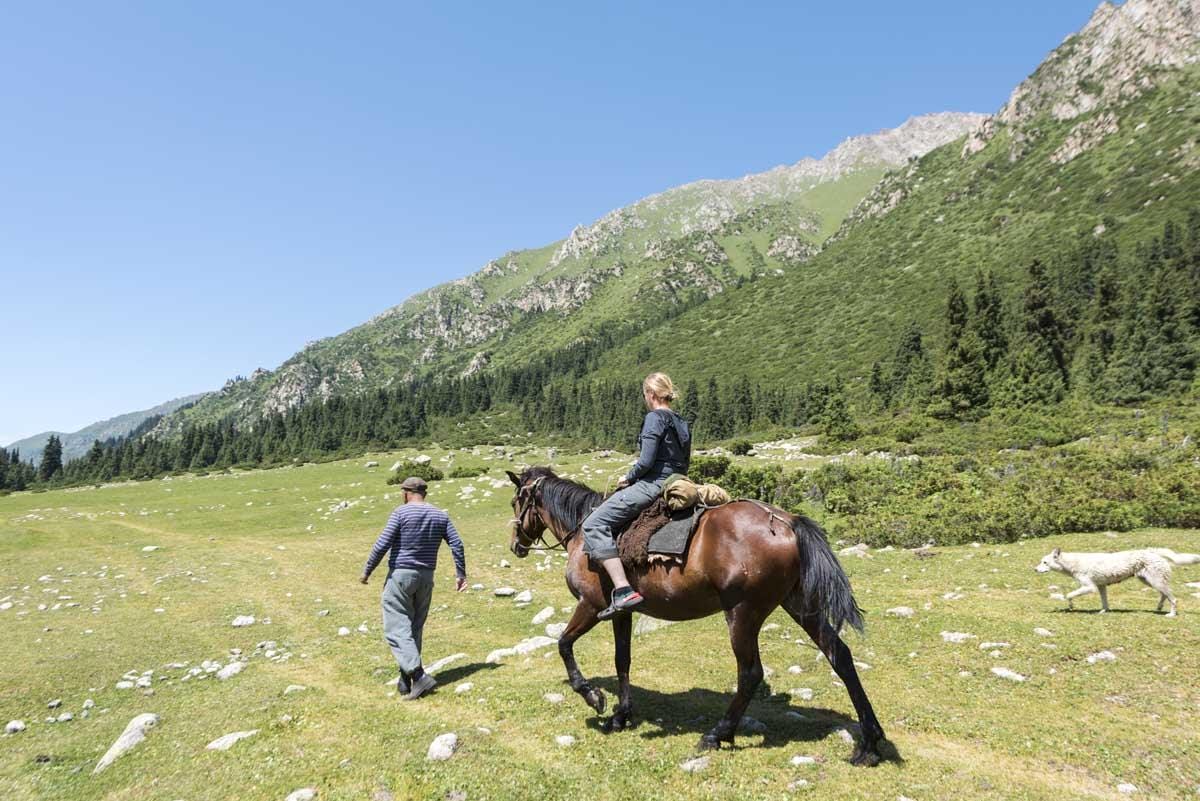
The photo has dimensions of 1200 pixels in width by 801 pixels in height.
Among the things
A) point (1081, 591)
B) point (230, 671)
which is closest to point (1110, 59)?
point (1081, 591)

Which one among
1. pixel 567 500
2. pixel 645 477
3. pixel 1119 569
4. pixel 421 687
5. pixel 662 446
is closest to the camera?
pixel 662 446

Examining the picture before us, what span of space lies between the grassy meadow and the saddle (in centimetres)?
Result: 200

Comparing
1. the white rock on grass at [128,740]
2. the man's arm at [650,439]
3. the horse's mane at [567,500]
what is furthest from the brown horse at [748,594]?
the white rock on grass at [128,740]

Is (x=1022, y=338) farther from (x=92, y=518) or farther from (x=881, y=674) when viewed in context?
(x=92, y=518)

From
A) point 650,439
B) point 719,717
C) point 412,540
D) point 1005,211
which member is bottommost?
point 719,717

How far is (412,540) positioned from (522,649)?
2917 millimetres

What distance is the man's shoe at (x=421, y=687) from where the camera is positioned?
8.13 m

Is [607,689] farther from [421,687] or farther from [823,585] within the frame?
[823,585]

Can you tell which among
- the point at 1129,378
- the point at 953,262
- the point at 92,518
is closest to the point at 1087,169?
the point at 953,262

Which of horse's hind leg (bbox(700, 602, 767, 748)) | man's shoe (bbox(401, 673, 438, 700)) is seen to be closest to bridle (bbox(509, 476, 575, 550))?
man's shoe (bbox(401, 673, 438, 700))

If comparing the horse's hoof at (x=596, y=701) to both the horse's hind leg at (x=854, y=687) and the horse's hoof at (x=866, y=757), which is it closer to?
the horse's hind leg at (x=854, y=687)

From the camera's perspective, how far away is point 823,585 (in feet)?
20.1

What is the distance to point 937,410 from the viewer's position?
40.9m

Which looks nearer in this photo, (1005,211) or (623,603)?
(623,603)
